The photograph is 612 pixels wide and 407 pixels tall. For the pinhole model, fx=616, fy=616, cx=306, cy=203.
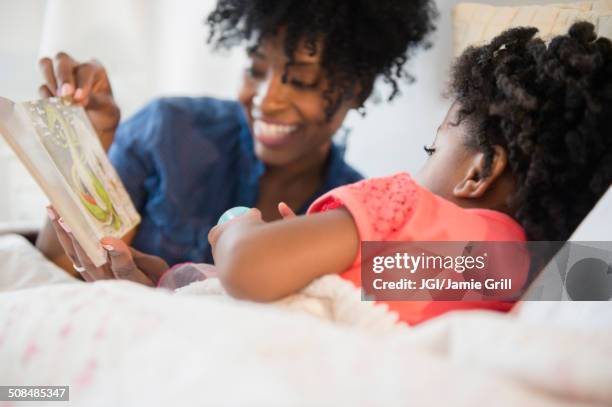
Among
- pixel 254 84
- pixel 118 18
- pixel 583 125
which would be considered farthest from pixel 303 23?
pixel 118 18

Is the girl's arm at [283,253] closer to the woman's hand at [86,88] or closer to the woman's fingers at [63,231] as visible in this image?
the woman's fingers at [63,231]

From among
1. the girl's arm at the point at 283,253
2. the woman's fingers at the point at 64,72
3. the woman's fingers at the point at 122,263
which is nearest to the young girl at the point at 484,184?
the girl's arm at the point at 283,253

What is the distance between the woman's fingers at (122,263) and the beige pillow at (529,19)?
0.52 metres

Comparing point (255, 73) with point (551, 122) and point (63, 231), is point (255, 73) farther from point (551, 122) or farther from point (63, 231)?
point (551, 122)

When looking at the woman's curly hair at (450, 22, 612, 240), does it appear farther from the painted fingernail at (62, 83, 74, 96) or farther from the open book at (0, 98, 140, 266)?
the painted fingernail at (62, 83, 74, 96)

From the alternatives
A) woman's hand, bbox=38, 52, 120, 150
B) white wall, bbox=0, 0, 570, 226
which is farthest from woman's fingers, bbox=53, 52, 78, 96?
white wall, bbox=0, 0, 570, 226

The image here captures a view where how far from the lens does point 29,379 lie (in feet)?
1.43

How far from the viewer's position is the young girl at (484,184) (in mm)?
523

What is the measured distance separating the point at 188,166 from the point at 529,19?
64cm

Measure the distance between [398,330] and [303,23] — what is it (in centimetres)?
63

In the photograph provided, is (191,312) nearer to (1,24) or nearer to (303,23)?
(303,23)

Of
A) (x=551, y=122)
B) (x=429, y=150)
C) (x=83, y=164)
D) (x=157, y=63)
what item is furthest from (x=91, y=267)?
(x=157, y=63)

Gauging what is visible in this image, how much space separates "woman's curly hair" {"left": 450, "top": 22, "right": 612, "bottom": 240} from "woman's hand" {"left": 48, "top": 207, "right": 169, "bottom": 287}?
42 cm

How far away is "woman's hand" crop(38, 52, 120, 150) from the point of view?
0.90 m
